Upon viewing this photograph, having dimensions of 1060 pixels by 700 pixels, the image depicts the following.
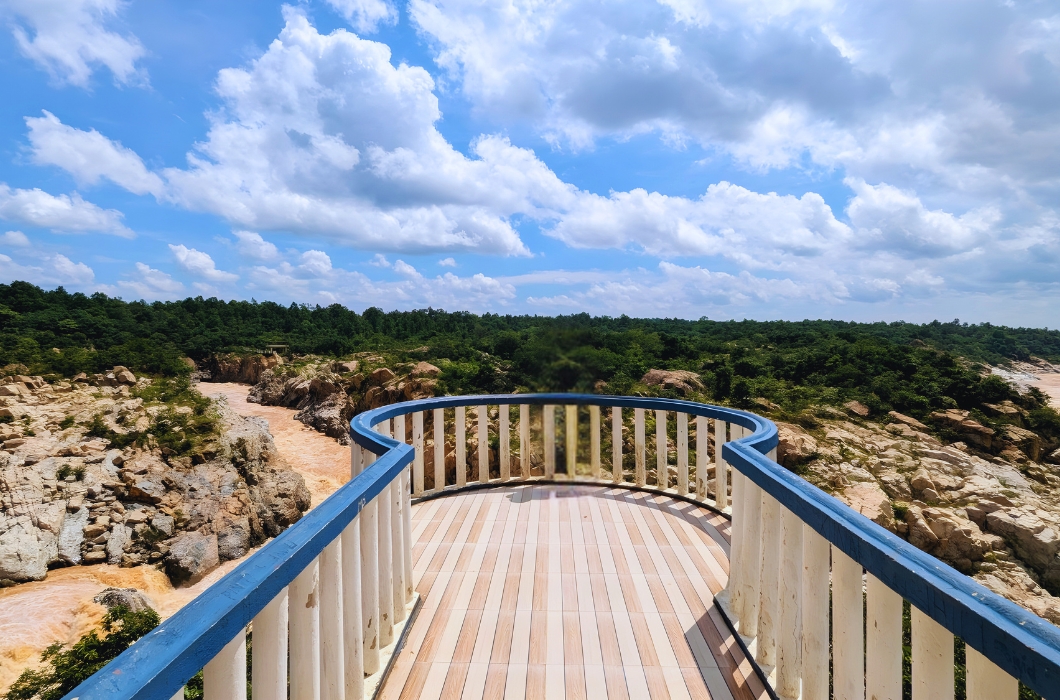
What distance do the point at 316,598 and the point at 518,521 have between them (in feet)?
7.50

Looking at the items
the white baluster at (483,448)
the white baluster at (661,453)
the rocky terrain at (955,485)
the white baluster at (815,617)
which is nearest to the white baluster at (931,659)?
the white baluster at (815,617)

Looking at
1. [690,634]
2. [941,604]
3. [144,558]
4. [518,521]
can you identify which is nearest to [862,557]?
[941,604]

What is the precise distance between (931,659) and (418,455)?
3300 millimetres

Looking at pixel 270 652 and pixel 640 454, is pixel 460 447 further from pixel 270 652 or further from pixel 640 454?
pixel 270 652

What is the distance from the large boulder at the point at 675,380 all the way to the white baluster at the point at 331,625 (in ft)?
37.9

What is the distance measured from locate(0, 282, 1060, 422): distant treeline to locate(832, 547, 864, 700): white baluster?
226 centimetres

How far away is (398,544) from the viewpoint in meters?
2.23

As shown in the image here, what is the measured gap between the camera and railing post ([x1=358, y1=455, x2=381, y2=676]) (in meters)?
1.79

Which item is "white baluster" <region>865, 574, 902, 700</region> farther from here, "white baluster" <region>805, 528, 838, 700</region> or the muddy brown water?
the muddy brown water

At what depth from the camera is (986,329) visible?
133 ft

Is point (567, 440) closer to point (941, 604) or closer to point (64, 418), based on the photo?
point (941, 604)

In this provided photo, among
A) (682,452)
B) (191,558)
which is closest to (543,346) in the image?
(682,452)

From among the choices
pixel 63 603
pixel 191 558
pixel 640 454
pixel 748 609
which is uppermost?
pixel 640 454

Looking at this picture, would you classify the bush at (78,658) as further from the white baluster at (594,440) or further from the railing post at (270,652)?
the railing post at (270,652)
